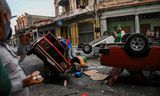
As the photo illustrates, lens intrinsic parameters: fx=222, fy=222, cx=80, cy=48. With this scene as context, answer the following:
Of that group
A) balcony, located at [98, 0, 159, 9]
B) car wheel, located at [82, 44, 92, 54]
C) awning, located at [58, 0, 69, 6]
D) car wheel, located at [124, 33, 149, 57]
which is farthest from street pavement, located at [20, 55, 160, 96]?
awning, located at [58, 0, 69, 6]

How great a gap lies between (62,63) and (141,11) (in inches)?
637

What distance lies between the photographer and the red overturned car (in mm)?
6617

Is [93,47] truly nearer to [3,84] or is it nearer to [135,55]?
[135,55]

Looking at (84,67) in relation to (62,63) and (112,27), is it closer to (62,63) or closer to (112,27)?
(62,63)

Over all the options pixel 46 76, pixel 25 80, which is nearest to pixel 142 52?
pixel 46 76

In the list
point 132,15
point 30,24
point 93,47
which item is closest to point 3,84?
point 93,47

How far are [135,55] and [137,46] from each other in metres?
0.28

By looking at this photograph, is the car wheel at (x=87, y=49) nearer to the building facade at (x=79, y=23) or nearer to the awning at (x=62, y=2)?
the building facade at (x=79, y=23)

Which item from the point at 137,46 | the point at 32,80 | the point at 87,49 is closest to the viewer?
the point at 32,80

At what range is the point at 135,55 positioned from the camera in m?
6.75

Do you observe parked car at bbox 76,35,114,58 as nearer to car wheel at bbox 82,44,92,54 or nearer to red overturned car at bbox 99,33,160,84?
car wheel at bbox 82,44,92,54

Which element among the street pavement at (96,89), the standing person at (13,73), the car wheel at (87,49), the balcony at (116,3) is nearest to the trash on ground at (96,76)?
the street pavement at (96,89)

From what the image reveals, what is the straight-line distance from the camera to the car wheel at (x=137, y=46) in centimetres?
670

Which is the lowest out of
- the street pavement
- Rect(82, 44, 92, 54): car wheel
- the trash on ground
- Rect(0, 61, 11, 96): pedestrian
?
the street pavement
